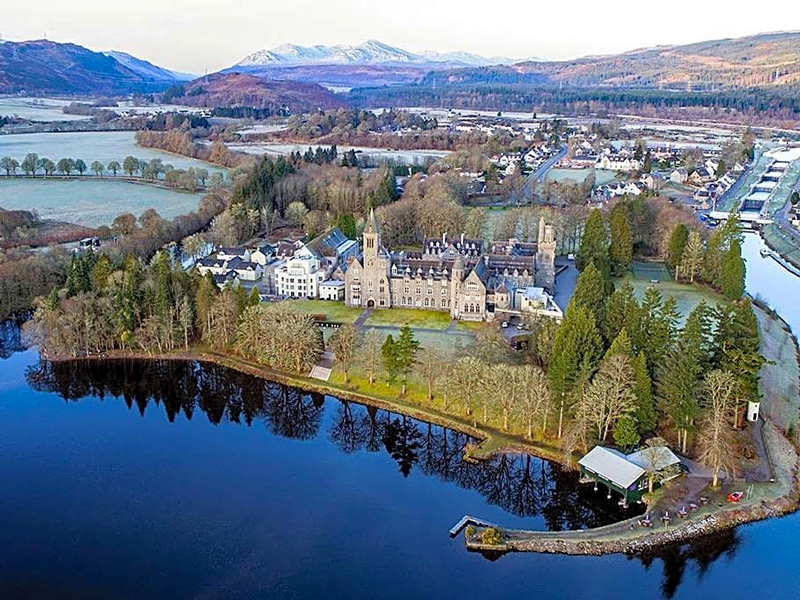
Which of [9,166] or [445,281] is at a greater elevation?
[9,166]

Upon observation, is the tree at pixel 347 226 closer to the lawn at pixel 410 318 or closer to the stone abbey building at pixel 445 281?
the stone abbey building at pixel 445 281

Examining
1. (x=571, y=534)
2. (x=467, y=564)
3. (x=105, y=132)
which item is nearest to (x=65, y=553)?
(x=467, y=564)

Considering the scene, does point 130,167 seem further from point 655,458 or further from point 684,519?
point 684,519

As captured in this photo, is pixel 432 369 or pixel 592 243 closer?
pixel 432 369

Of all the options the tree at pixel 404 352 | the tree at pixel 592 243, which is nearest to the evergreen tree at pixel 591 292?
the tree at pixel 404 352

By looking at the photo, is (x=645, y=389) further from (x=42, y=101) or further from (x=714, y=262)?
(x=42, y=101)

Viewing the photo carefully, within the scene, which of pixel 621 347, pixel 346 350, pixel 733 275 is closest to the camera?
pixel 621 347

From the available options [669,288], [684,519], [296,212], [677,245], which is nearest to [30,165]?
[296,212]
